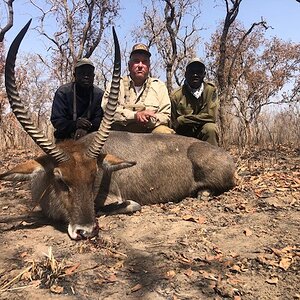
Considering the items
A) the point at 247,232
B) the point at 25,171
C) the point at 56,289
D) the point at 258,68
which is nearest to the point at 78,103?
the point at 25,171

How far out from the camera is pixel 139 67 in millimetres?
7305

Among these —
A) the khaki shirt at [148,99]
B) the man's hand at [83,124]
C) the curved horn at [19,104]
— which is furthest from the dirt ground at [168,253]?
the khaki shirt at [148,99]

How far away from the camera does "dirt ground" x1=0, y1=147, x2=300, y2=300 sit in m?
3.10

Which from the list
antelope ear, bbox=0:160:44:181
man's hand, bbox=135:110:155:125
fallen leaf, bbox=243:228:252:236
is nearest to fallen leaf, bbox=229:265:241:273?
fallen leaf, bbox=243:228:252:236

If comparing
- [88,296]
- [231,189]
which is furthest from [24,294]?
[231,189]

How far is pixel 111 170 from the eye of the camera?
200 inches

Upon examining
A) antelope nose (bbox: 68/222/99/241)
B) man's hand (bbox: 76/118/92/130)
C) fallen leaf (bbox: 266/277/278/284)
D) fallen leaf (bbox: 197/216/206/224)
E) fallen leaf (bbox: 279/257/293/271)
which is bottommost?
fallen leaf (bbox: 197/216/206/224)

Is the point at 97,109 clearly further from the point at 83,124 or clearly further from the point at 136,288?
the point at 136,288

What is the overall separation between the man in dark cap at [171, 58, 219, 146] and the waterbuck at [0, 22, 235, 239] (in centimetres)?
113

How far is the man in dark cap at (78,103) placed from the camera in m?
6.76

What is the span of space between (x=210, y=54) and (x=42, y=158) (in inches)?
1297

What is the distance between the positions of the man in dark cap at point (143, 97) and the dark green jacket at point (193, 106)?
0.38 m

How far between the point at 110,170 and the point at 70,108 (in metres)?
2.27

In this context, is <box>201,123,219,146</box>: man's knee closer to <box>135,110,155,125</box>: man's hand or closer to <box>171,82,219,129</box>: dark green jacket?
<box>171,82,219,129</box>: dark green jacket
